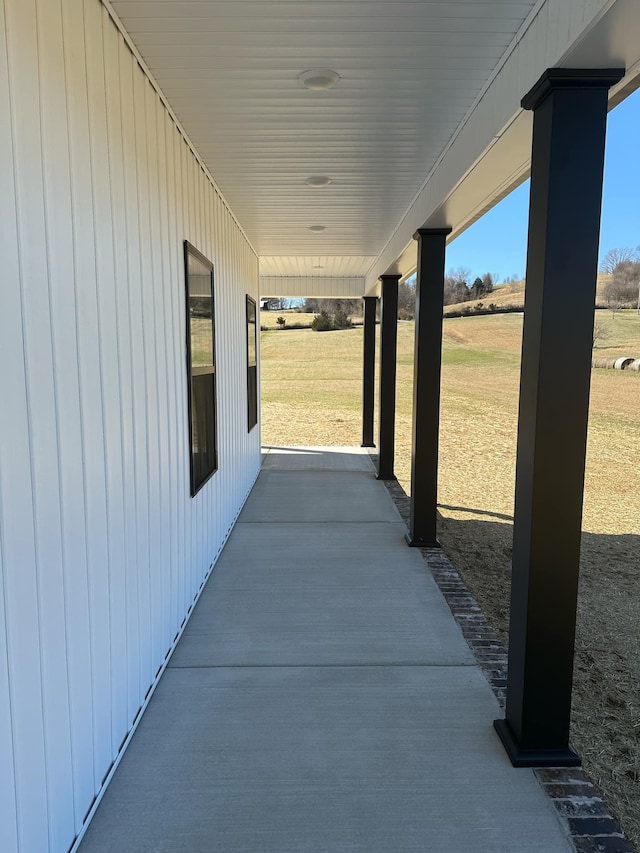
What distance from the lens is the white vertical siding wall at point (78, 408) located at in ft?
5.17

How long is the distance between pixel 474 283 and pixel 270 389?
20.7 meters

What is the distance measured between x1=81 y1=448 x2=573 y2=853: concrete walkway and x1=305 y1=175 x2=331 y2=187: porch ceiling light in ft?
10.2

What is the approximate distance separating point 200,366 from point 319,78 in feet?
6.56

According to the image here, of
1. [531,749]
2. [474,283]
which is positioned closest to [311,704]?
[531,749]

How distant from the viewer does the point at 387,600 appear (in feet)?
13.2

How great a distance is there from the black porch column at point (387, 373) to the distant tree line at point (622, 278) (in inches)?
690

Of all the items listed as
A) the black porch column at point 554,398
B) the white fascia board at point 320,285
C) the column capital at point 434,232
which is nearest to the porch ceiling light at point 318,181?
the column capital at point 434,232

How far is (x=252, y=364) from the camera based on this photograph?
7594 mm

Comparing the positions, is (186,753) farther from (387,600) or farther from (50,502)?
(387,600)

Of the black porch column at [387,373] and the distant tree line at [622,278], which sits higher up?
the distant tree line at [622,278]

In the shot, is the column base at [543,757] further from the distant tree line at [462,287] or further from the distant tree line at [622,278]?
the distant tree line at [462,287]

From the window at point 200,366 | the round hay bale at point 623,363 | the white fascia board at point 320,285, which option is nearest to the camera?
the window at point 200,366

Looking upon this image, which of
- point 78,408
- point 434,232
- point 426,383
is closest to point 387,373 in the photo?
point 426,383

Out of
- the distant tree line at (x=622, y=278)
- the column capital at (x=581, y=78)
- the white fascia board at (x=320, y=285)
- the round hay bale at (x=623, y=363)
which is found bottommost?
the round hay bale at (x=623, y=363)
